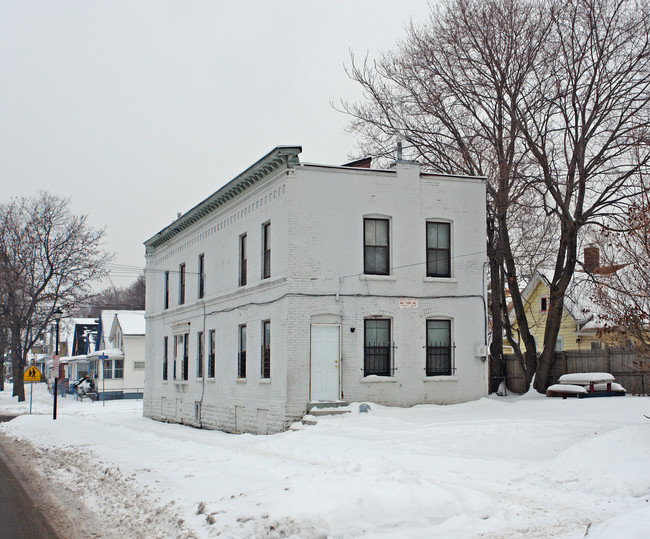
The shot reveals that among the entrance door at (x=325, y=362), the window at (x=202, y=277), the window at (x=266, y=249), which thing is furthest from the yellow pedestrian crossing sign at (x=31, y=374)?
the entrance door at (x=325, y=362)

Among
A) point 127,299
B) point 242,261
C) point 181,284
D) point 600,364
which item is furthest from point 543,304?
point 127,299

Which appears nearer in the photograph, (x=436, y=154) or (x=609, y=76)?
(x=609, y=76)

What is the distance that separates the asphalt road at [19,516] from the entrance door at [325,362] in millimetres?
8696

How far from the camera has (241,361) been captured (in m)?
25.6

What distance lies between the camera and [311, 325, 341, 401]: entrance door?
21.7 metres

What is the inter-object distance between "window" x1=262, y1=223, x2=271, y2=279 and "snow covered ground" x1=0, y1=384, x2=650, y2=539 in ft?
17.8

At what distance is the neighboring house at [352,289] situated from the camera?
21906 mm

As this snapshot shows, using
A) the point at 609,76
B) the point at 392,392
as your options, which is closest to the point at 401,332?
the point at 392,392

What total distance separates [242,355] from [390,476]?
611 inches

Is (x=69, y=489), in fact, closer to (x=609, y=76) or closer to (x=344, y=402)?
(x=344, y=402)

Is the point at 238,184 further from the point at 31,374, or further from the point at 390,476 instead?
the point at 31,374

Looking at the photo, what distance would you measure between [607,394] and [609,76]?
1187 cm

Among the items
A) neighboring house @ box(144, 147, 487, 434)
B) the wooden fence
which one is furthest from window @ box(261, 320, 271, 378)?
the wooden fence

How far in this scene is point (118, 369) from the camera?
58531mm
